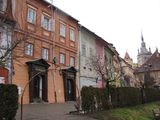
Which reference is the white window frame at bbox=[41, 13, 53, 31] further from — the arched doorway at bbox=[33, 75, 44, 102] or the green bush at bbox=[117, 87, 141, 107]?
the green bush at bbox=[117, 87, 141, 107]

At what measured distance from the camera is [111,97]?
24.4 meters

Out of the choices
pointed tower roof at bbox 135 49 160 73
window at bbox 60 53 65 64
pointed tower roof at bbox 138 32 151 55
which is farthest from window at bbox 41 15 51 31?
pointed tower roof at bbox 138 32 151 55

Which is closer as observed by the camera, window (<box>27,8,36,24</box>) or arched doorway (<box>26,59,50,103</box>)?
arched doorway (<box>26,59,50,103</box>)

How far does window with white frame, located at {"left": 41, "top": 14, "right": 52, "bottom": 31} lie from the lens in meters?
31.9

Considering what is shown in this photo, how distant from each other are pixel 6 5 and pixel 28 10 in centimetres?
296

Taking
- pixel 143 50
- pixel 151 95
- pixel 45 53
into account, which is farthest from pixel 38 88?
pixel 143 50

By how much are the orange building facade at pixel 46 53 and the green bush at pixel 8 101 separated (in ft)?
35.0

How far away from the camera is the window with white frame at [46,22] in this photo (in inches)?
1254

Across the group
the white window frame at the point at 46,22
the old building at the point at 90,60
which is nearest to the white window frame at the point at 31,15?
the white window frame at the point at 46,22

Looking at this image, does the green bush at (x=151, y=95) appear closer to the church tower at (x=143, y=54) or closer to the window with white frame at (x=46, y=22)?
the window with white frame at (x=46, y=22)

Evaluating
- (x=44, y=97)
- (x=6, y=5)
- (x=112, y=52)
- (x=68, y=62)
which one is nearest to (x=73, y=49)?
(x=68, y=62)

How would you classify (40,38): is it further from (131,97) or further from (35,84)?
(131,97)

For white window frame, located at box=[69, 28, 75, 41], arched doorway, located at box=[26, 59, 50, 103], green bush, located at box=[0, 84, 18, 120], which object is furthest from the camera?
white window frame, located at box=[69, 28, 75, 41]

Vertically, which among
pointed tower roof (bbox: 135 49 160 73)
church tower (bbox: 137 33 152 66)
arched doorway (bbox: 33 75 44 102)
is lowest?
arched doorway (bbox: 33 75 44 102)
